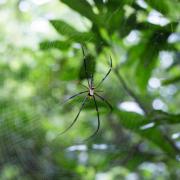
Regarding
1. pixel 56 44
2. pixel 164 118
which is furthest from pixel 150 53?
pixel 56 44

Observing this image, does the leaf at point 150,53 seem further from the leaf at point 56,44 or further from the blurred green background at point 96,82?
the leaf at point 56,44

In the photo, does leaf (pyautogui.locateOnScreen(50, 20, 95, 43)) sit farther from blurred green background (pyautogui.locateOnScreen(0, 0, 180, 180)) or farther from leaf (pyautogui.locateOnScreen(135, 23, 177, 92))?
leaf (pyautogui.locateOnScreen(135, 23, 177, 92))

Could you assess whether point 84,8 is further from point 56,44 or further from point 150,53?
point 150,53

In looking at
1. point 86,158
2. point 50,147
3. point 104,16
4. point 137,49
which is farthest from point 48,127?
point 104,16

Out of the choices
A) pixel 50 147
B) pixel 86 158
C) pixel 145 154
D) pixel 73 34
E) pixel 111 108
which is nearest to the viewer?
pixel 73 34

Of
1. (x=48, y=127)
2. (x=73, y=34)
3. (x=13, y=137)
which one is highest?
(x=48, y=127)

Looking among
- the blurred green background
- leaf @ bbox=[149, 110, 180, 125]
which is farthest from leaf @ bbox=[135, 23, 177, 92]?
leaf @ bbox=[149, 110, 180, 125]

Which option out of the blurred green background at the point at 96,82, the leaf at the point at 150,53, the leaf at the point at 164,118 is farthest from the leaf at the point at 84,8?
the leaf at the point at 164,118

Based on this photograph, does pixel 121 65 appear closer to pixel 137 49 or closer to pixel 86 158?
pixel 137 49
